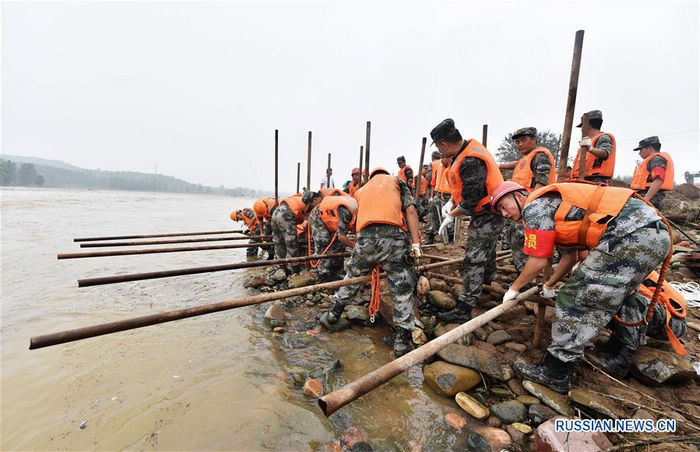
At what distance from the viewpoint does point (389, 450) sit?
219cm

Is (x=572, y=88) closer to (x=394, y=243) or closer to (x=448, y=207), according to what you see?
(x=448, y=207)

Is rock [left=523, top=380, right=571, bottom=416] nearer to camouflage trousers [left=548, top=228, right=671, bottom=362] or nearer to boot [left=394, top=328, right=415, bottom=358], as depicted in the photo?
camouflage trousers [left=548, top=228, right=671, bottom=362]

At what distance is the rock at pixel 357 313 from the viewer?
14.3ft

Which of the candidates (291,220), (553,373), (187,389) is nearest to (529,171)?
(553,373)

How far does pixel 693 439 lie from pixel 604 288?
3.46 feet

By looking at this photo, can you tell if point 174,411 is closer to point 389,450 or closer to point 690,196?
point 389,450

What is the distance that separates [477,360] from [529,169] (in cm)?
327

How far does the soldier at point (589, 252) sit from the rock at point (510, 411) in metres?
0.35

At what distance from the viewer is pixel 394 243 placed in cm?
348

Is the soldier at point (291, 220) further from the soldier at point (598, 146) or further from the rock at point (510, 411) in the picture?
the soldier at point (598, 146)

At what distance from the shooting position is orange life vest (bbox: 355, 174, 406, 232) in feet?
11.4

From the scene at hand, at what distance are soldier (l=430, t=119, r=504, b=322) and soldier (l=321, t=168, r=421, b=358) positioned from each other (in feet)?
2.33

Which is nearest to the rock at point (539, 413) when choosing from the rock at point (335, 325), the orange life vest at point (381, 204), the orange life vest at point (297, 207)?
the orange life vest at point (381, 204)

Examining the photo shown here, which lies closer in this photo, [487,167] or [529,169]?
[487,167]
